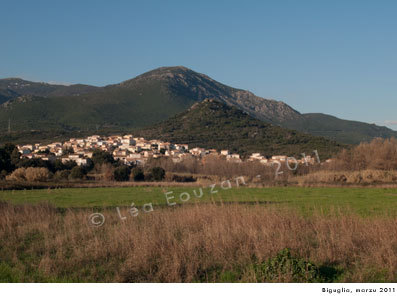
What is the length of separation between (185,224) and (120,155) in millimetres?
70285

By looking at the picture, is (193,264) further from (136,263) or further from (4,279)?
(4,279)

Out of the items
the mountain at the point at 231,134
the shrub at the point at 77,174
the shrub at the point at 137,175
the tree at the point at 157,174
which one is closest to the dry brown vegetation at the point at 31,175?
the shrub at the point at 77,174

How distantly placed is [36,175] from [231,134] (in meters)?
60.5

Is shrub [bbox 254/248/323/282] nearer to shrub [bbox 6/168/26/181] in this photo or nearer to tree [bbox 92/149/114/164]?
shrub [bbox 6/168/26/181]

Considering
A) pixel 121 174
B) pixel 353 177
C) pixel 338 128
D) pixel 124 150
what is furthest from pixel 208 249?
pixel 338 128

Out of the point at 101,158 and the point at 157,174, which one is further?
the point at 101,158

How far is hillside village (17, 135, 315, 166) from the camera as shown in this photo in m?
71.1

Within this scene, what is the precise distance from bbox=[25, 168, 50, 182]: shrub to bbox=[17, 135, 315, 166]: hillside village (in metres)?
22.4

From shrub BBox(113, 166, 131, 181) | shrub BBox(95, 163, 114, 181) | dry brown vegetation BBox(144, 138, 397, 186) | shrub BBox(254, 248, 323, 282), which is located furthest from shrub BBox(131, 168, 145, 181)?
shrub BBox(254, 248, 323, 282)

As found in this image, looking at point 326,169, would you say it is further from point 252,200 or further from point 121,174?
point 252,200

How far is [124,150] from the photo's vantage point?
85.9 m

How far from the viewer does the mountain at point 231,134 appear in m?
78.2

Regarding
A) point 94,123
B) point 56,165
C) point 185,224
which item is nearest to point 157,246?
point 185,224

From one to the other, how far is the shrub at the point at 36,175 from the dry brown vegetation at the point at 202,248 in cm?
Result: 3061
